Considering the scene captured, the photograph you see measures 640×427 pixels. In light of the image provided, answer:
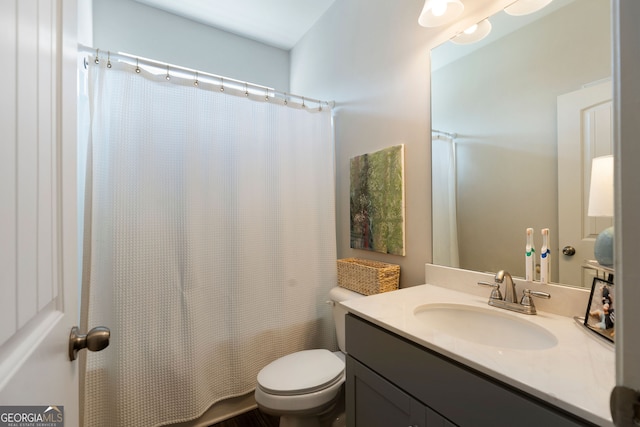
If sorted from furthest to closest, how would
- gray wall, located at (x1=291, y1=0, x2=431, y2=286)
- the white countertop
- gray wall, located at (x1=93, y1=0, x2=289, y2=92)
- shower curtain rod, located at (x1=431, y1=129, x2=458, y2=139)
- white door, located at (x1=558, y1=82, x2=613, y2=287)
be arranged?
gray wall, located at (x1=93, y1=0, x2=289, y2=92), gray wall, located at (x1=291, y1=0, x2=431, y2=286), shower curtain rod, located at (x1=431, y1=129, x2=458, y2=139), white door, located at (x1=558, y1=82, x2=613, y2=287), the white countertop

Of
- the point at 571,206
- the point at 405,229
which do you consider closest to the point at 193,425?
the point at 405,229

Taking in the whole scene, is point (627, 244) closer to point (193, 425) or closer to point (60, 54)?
point (60, 54)

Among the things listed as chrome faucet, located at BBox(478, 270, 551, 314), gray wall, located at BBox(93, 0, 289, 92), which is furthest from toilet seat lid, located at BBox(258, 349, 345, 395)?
gray wall, located at BBox(93, 0, 289, 92)

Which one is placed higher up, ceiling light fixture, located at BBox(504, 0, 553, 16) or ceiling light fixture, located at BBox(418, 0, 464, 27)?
ceiling light fixture, located at BBox(418, 0, 464, 27)

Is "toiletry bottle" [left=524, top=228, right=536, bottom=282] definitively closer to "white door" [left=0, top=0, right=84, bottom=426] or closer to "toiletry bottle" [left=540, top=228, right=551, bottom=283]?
"toiletry bottle" [left=540, top=228, right=551, bottom=283]

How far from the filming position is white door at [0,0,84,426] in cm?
31

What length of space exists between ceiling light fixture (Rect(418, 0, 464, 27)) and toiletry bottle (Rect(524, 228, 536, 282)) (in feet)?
3.14

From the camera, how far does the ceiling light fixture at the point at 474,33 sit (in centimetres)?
113

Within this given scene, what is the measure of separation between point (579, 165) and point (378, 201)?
903mm

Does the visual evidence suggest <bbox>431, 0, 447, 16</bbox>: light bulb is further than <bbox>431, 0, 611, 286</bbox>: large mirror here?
Yes

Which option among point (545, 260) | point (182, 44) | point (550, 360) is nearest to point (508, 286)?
point (545, 260)

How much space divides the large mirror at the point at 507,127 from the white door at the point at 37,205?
132 cm

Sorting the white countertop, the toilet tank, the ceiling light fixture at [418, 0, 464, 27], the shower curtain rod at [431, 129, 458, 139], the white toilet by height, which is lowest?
the white toilet

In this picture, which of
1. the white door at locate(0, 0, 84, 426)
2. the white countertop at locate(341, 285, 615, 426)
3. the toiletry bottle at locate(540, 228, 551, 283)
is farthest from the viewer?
the toiletry bottle at locate(540, 228, 551, 283)
